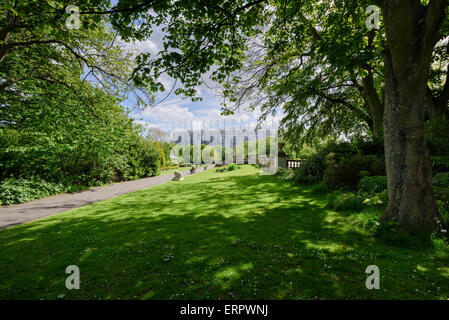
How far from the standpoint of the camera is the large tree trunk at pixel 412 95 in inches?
151

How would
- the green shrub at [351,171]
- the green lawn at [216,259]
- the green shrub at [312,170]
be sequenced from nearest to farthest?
the green lawn at [216,259] → the green shrub at [351,171] → the green shrub at [312,170]

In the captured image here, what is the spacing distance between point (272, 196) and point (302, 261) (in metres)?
5.53

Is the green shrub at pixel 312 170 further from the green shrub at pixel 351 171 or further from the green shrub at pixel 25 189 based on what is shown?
the green shrub at pixel 25 189

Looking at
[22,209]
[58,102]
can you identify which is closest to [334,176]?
[22,209]

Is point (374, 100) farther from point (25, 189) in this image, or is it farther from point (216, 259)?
point (25, 189)

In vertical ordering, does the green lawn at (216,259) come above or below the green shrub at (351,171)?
below

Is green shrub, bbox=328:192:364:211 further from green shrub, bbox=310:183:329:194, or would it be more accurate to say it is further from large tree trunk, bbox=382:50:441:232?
green shrub, bbox=310:183:329:194

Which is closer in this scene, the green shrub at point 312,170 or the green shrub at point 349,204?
the green shrub at point 349,204

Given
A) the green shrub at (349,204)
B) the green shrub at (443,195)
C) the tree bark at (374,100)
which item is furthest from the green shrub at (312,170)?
the green shrub at (443,195)

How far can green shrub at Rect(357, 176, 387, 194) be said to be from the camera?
6680mm

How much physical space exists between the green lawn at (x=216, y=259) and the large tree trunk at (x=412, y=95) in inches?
32.5

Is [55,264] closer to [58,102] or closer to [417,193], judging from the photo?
[417,193]

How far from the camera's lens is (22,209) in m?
7.82

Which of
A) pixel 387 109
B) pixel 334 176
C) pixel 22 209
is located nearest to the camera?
pixel 387 109
